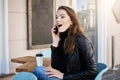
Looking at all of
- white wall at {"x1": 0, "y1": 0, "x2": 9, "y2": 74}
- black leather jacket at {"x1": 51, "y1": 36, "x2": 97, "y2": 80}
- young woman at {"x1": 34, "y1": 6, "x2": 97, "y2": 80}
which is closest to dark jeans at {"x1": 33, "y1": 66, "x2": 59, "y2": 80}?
young woman at {"x1": 34, "y1": 6, "x2": 97, "y2": 80}

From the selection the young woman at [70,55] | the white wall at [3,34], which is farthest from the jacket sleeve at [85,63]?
the white wall at [3,34]

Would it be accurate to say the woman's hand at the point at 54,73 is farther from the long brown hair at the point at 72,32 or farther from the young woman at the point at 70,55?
the long brown hair at the point at 72,32

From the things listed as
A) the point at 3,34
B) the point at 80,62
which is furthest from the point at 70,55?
the point at 3,34

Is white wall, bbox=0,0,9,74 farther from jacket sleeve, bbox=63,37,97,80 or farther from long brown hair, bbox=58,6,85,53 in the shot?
jacket sleeve, bbox=63,37,97,80

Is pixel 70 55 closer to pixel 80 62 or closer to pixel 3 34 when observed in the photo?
pixel 80 62

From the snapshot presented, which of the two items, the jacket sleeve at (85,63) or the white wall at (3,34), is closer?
the jacket sleeve at (85,63)

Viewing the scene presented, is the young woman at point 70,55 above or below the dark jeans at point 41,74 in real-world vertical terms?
above

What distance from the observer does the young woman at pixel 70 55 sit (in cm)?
150

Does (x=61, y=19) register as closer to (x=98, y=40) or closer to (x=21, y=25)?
(x=21, y=25)

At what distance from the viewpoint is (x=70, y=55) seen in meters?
1.50

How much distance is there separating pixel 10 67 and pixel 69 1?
179cm

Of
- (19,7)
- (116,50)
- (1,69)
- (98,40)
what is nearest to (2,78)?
(1,69)

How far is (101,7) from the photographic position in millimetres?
5172

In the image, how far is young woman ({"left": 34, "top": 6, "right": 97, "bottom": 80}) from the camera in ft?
4.91
